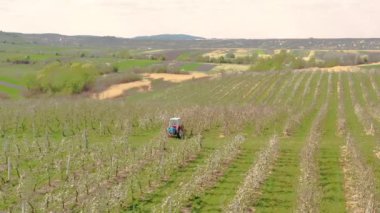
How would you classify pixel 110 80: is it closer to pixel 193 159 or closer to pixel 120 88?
pixel 120 88

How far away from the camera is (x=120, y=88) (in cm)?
8606

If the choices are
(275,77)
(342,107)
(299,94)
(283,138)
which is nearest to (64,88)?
(275,77)

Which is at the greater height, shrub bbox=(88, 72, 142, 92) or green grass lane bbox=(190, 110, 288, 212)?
green grass lane bbox=(190, 110, 288, 212)

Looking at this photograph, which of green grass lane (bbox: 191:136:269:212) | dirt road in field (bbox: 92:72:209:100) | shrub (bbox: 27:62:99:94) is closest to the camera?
green grass lane (bbox: 191:136:269:212)

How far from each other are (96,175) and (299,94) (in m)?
43.6

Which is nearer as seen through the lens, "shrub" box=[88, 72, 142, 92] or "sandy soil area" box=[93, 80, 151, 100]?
"sandy soil area" box=[93, 80, 151, 100]

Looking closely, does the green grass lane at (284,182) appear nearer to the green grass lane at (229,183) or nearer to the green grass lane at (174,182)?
the green grass lane at (229,183)

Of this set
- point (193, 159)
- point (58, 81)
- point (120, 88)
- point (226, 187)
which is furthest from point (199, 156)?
point (58, 81)

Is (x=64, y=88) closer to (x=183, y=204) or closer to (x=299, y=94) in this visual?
(x=299, y=94)

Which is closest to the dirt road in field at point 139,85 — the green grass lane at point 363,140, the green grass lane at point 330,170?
the green grass lane at point 363,140

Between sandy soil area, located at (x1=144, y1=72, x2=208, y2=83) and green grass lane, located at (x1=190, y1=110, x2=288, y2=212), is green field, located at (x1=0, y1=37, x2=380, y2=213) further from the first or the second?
sandy soil area, located at (x1=144, y1=72, x2=208, y2=83)

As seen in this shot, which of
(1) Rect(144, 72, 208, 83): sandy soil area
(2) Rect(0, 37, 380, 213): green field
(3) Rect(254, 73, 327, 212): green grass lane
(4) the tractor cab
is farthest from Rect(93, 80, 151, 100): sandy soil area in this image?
(3) Rect(254, 73, 327, 212): green grass lane

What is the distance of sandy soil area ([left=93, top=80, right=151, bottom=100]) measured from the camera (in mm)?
80550

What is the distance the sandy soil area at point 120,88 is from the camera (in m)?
80.6
